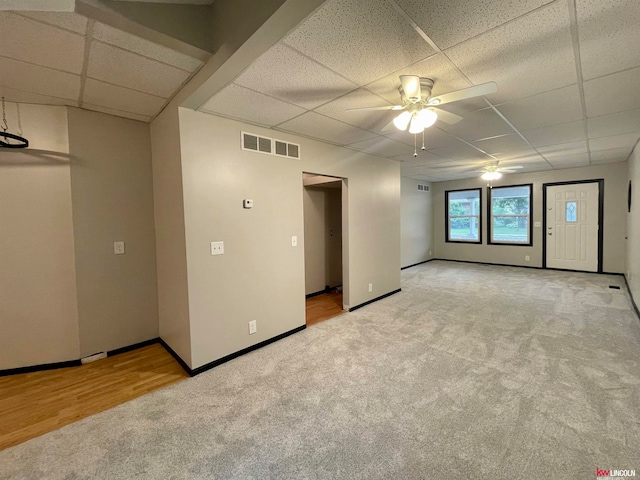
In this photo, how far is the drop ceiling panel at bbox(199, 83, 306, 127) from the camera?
2.26 m

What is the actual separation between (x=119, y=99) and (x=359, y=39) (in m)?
2.20

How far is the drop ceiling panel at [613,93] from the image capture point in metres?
2.12

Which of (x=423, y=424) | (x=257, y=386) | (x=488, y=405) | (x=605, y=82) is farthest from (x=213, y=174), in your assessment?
(x=605, y=82)

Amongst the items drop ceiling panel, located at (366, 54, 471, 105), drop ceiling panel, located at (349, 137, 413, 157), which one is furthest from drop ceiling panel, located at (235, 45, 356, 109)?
drop ceiling panel, located at (349, 137, 413, 157)

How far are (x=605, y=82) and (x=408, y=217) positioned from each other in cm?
536

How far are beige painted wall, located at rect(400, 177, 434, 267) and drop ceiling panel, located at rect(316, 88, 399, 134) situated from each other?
455 centimetres

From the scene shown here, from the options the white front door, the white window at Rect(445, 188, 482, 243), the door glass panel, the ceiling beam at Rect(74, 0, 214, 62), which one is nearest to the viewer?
the ceiling beam at Rect(74, 0, 214, 62)

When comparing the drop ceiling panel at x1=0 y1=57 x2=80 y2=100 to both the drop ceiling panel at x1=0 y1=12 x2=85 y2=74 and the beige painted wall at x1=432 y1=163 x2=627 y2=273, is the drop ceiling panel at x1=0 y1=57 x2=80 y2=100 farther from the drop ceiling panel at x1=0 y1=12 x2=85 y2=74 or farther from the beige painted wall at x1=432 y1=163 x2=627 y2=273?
the beige painted wall at x1=432 y1=163 x2=627 y2=273

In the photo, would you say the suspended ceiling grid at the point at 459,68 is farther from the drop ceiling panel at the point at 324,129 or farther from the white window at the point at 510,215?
the white window at the point at 510,215

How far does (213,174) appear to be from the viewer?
2688mm

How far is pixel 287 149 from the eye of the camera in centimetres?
330

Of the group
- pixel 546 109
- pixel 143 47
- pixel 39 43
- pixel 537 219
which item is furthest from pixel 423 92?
pixel 537 219

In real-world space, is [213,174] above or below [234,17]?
below

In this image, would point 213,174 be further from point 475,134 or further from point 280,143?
point 475,134
